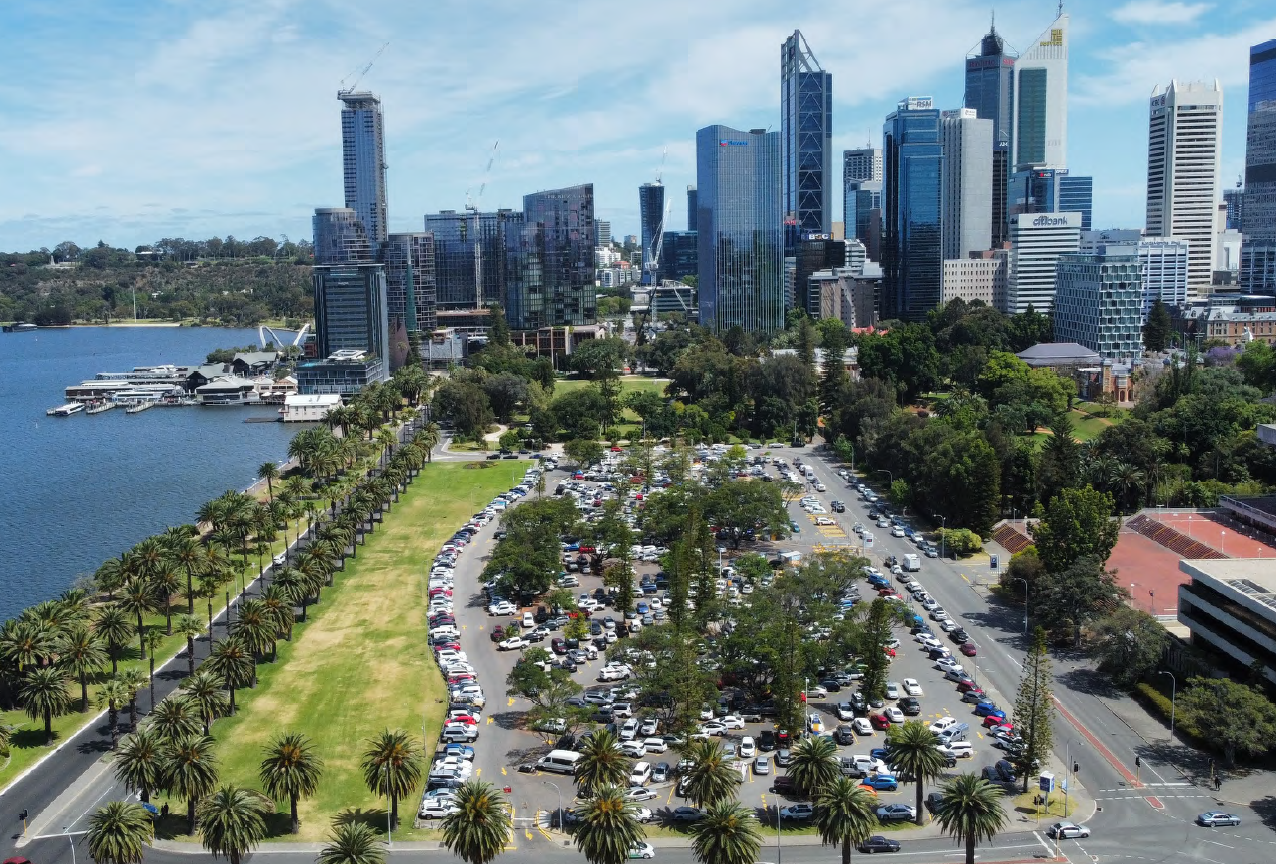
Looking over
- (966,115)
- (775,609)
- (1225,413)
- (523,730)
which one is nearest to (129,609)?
(523,730)

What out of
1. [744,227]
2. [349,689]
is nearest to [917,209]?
[744,227]

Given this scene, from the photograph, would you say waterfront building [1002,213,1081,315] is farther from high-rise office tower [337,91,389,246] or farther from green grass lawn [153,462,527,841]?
green grass lawn [153,462,527,841]

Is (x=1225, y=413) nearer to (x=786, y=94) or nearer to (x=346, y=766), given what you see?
(x=346, y=766)

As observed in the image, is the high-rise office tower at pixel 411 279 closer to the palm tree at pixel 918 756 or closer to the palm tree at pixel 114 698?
the palm tree at pixel 114 698

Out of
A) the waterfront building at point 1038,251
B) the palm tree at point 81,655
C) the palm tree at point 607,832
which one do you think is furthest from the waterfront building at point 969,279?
the palm tree at point 607,832

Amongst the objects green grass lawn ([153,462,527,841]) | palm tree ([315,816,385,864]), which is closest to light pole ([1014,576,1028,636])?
green grass lawn ([153,462,527,841])

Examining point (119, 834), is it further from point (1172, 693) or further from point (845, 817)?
point (1172, 693)
